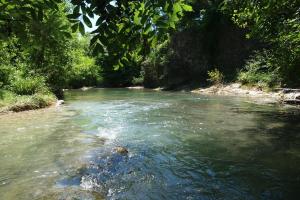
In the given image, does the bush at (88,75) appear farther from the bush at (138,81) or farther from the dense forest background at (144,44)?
the bush at (138,81)

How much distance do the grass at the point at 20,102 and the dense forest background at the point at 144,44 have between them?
68mm

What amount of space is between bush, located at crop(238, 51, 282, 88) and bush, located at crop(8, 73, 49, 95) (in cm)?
1537

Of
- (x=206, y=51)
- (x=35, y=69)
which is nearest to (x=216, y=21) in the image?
(x=206, y=51)

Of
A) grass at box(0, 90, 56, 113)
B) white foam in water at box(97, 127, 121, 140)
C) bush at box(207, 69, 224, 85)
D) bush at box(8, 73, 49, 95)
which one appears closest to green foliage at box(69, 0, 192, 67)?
white foam in water at box(97, 127, 121, 140)

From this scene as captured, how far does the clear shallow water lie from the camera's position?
687cm

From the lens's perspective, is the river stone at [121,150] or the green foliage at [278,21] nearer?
the river stone at [121,150]

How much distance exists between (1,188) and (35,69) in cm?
1952

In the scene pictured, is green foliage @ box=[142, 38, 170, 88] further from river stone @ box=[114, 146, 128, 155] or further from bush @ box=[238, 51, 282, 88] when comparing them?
river stone @ box=[114, 146, 128, 155]

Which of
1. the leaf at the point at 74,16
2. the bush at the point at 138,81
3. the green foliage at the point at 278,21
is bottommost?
the bush at the point at 138,81

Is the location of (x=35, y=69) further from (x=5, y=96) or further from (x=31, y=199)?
(x=31, y=199)

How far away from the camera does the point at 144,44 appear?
3617 mm

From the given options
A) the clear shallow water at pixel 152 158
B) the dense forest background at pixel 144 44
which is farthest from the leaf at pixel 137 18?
the clear shallow water at pixel 152 158

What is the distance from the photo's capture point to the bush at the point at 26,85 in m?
21.5

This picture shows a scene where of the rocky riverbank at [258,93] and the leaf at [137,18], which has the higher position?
the leaf at [137,18]
